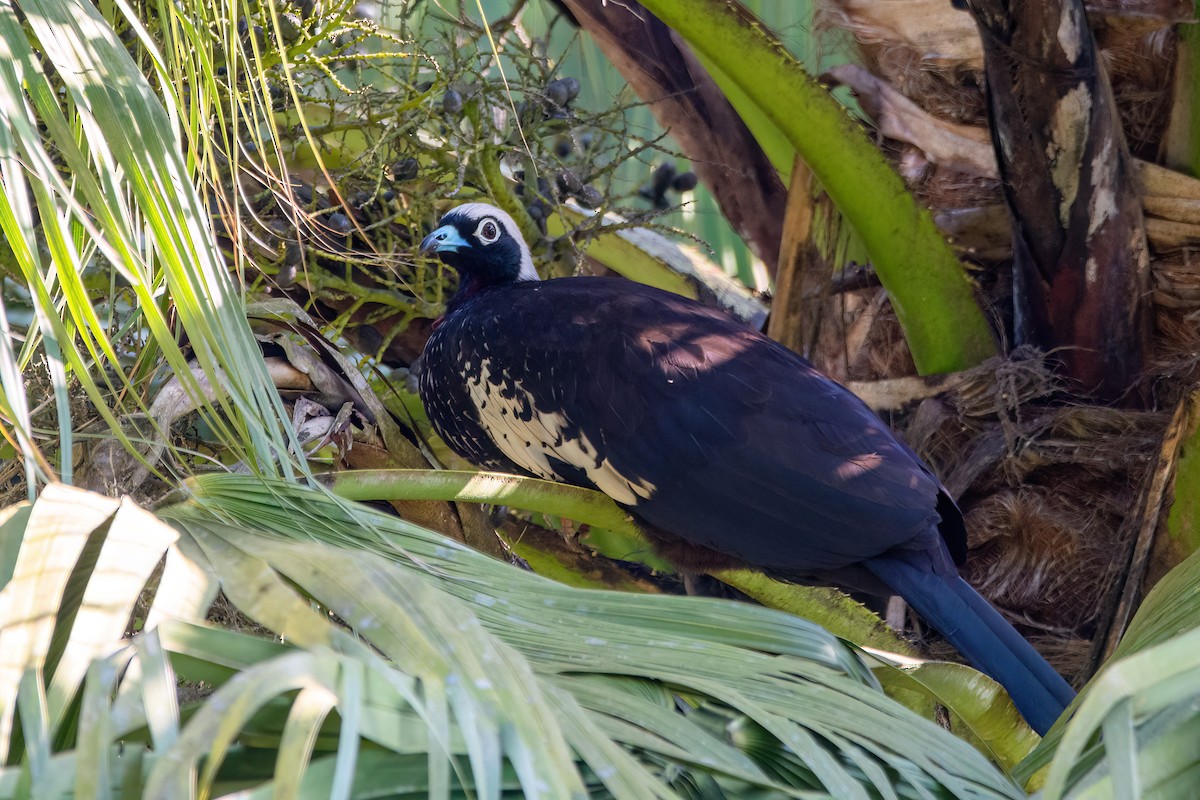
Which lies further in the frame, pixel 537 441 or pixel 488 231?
pixel 488 231

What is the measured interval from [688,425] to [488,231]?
0.86 metres

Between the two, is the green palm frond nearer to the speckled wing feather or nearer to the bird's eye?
the speckled wing feather

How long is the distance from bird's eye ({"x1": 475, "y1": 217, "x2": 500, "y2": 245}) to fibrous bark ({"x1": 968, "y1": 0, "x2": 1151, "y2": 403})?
1178mm

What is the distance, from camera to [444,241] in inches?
107

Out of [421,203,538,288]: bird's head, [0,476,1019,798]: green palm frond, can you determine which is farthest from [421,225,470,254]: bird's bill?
[0,476,1019,798]: green palm frond

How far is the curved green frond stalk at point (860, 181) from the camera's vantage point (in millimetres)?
2377

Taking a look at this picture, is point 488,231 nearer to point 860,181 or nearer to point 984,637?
point 860,181

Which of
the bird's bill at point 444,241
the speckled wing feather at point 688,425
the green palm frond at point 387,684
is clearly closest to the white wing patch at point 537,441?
the speckled wing feather at point 688,425

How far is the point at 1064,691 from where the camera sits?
181 cm

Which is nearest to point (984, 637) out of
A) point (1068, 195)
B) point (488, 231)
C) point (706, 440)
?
point (706, 440)

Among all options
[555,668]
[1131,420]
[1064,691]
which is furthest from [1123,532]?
[555,668]

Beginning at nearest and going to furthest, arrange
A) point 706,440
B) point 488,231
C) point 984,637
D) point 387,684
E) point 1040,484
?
point 387,684, point 984,637, point 706,440, point 1040,484, point 488,231

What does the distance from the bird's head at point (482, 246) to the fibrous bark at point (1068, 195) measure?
1.17m

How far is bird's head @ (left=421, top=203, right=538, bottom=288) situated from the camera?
2748 mm
